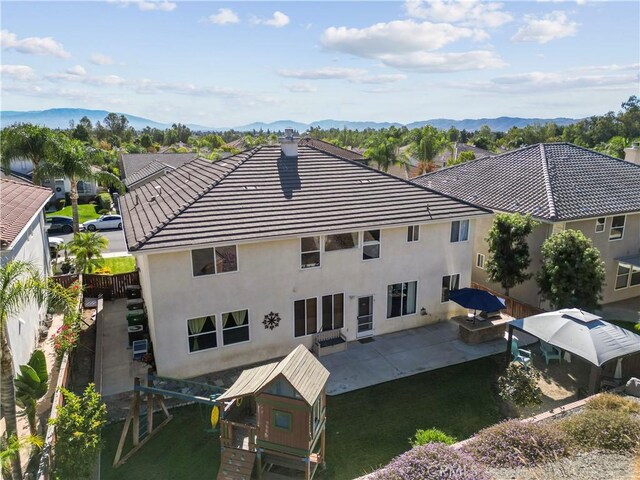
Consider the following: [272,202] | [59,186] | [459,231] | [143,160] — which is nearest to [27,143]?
[272,202]

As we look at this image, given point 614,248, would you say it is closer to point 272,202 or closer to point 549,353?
point 549,353

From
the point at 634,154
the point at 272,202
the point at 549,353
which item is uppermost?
the point at 634,154

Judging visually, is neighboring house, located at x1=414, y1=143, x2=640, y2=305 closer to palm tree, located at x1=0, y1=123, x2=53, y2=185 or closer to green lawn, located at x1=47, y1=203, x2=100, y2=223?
palm tree, located at x1=0, y1=123, x2=53, y2=185

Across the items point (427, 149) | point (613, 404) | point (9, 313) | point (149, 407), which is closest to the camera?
point (9, 313)

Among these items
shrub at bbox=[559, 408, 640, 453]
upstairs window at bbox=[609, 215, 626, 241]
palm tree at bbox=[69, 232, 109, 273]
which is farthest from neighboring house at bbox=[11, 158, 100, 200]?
shrub at bbox=[559, 408, 640, 453]

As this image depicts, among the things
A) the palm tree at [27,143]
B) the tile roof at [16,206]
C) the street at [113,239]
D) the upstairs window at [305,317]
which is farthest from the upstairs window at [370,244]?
the palm tree at [27,143]

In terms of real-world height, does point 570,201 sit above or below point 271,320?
above

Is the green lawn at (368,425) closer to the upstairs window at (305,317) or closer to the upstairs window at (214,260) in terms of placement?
the upstairs window at (305,317)
